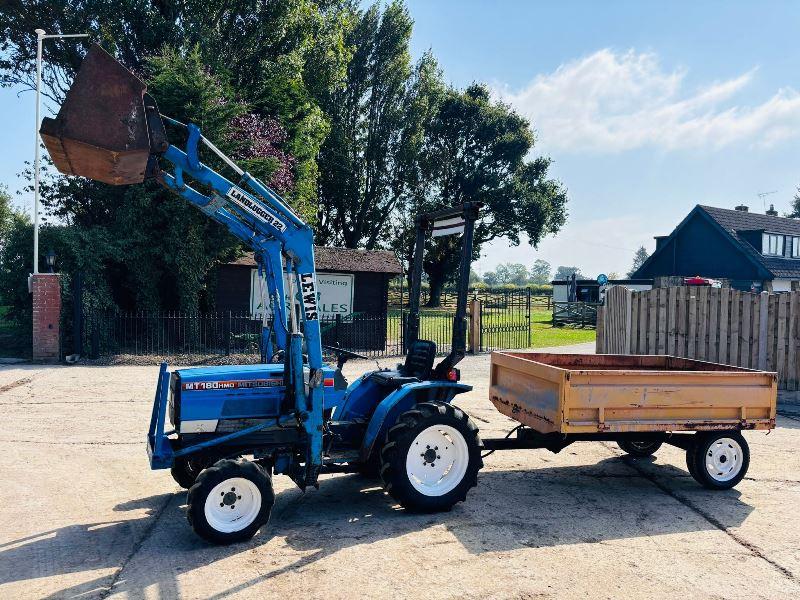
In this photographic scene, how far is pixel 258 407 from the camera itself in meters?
5.88

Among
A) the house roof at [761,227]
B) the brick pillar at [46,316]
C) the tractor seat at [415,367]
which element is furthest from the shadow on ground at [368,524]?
the house roof at [761,227]

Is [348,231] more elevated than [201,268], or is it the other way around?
[348,231]

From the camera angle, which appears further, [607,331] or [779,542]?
[607,331]

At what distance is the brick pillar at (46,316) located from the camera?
1623 cm

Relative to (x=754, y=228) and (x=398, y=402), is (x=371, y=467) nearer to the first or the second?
(x=398, y=402)

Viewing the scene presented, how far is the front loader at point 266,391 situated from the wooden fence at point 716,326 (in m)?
8.67

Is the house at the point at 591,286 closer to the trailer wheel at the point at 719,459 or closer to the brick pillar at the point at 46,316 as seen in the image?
the brick pillar at the point at 46,316

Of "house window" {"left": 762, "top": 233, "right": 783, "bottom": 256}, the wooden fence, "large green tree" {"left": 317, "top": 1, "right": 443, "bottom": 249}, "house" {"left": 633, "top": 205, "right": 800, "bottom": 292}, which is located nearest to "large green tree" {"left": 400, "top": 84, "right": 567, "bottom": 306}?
"large green tree" {"left": 317, "top": 1, "right": 443, "bottom": 249}

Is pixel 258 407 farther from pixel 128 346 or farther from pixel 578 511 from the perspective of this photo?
pixel 128 346

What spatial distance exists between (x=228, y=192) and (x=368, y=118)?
34291 mm

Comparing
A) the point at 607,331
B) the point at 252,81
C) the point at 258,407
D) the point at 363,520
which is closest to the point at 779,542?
the point at 363,520

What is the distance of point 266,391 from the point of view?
19.3ft

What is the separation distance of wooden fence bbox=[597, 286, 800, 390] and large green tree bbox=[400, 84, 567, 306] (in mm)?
29939

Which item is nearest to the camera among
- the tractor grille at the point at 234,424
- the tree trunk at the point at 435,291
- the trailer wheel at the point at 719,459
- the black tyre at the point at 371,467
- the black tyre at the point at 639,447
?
the tractor grille at the point at 234,424
